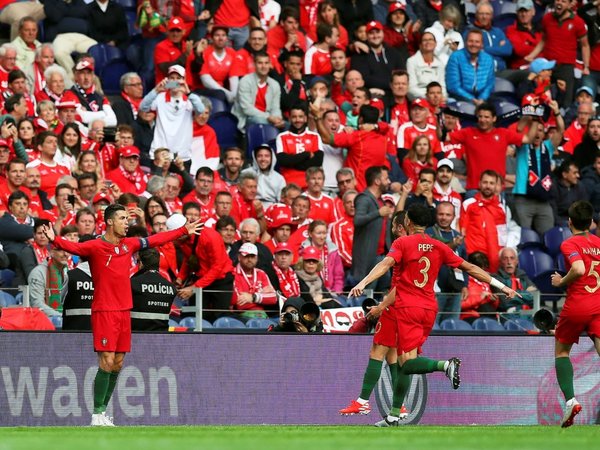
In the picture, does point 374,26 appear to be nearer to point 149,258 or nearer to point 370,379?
point 149,258

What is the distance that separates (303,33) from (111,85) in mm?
3570

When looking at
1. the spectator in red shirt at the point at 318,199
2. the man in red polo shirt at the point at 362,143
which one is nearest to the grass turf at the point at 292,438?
the spectator in red shirt at the point at 318,199

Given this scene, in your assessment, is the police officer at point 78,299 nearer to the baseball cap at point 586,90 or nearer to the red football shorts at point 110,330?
the red football shorts at point 110,330

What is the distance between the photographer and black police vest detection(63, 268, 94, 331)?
1477 centimetres

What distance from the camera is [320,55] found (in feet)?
74.7

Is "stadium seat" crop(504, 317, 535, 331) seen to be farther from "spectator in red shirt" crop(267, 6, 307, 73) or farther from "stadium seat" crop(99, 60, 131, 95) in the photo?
"stadium seat" crop(99, 60, 131, 95)

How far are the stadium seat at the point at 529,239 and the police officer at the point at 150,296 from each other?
290 inches

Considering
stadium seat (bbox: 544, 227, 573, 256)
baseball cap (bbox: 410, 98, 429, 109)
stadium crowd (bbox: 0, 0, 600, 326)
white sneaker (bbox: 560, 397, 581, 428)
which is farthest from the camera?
baseball cap (bbox: 410, 98, 429, 109)

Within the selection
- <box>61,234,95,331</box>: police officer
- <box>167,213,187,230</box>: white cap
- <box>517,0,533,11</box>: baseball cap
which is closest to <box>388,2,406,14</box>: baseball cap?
<box>517,0,533,11</box>: baseball cap

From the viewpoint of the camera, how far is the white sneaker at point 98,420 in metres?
13.8

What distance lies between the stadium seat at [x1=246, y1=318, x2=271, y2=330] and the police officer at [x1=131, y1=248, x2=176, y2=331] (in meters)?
1.34

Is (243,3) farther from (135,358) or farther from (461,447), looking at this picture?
(461,447)

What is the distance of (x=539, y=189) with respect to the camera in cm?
2169

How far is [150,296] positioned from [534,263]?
24.7 feet
